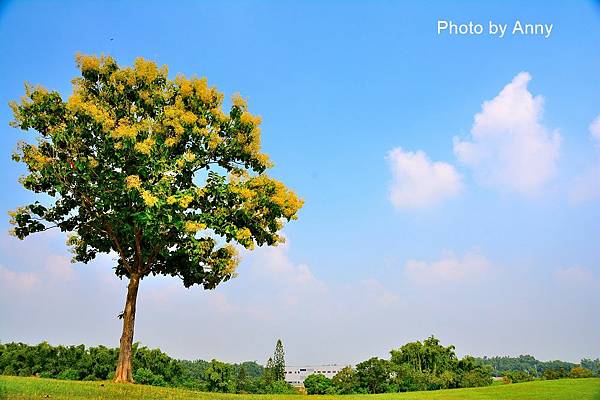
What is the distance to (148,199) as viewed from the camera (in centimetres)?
1842

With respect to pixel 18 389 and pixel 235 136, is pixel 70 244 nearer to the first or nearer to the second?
pixel 235 136

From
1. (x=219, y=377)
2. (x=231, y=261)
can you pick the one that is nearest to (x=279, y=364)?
(x=219, y=377)

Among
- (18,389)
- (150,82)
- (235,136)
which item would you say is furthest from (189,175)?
(18,389)

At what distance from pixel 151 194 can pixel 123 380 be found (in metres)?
8.60

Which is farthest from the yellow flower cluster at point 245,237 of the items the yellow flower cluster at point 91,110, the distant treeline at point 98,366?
the distant treeline at point 98,366

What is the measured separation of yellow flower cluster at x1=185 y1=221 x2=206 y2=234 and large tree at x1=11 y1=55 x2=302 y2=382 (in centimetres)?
5

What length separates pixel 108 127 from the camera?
19.6 m

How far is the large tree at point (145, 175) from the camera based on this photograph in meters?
19.8

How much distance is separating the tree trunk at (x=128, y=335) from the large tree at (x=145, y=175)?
5cm

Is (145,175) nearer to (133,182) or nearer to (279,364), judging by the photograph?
(133,182)

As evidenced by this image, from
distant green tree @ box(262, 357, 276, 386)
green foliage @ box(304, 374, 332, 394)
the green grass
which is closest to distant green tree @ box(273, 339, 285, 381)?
distant green tree @ box(262, 357, 276, 386)

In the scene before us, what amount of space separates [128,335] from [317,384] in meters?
32.0

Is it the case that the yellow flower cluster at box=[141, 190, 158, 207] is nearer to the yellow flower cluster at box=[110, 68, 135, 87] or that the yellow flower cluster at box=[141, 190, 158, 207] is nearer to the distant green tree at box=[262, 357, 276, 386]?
the yellow flower cluster at box=[110, 68, 135, 87]

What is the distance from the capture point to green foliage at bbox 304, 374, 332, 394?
4888 cm
